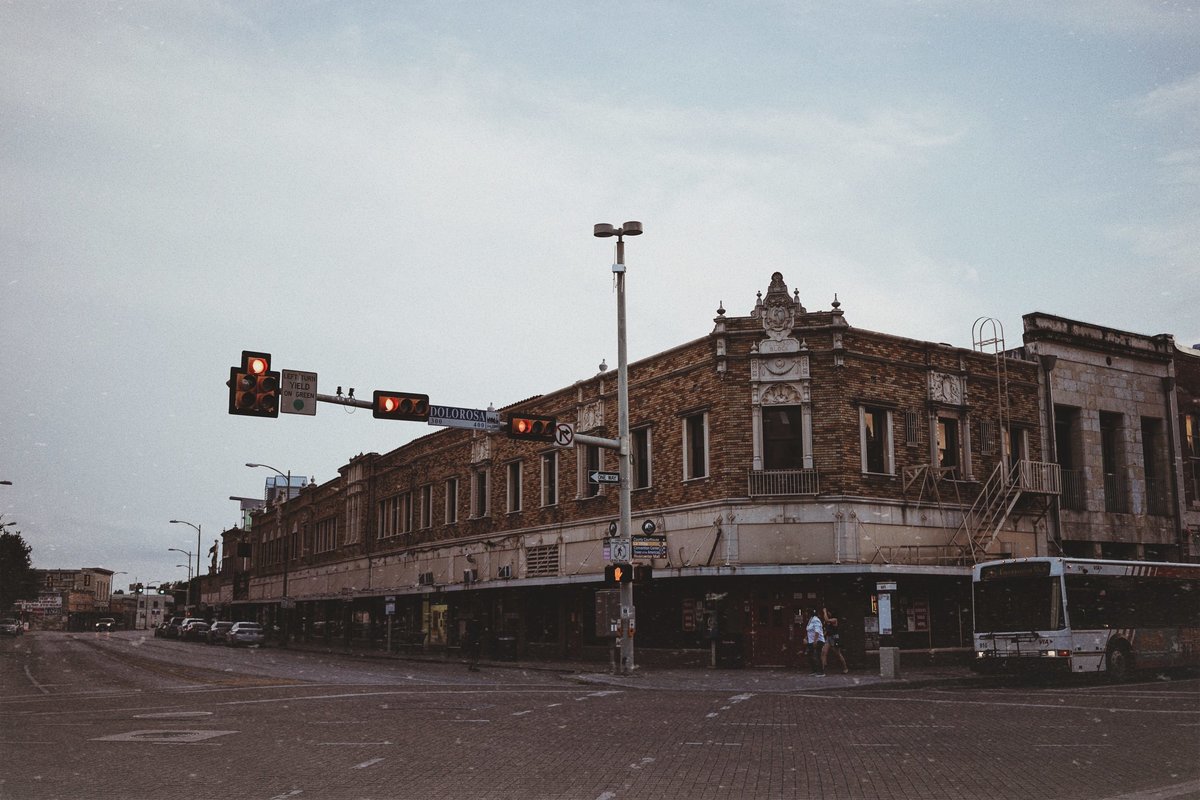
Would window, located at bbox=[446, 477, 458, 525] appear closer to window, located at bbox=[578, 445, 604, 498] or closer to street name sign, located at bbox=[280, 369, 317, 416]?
window, located at bbox=[578, 445, 604, 498]

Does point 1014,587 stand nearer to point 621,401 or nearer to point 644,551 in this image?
point 644,551

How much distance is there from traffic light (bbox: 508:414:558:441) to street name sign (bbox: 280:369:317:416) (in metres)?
4.89

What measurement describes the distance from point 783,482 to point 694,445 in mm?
3417

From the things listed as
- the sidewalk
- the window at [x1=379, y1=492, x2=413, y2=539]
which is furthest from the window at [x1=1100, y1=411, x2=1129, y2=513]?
the window at [x1=379, y1=492, x2=413, y2=539]

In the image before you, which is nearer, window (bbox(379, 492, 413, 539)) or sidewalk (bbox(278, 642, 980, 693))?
sidewalk (bbox(278, 642, 980, 693))

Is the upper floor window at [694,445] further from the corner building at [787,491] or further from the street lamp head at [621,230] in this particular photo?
the street lamp head at [621,230]

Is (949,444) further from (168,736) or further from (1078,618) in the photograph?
(168,736)

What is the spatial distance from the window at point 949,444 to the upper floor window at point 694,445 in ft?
23.6

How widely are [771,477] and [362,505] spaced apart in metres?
34.4

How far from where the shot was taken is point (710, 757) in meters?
11.5

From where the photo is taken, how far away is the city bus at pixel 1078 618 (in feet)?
74.5

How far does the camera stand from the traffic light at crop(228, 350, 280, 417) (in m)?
17.3

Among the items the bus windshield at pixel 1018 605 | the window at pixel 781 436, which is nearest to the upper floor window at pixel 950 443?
the window at pixel 781 436

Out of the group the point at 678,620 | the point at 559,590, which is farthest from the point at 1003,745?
the point at 559,590
